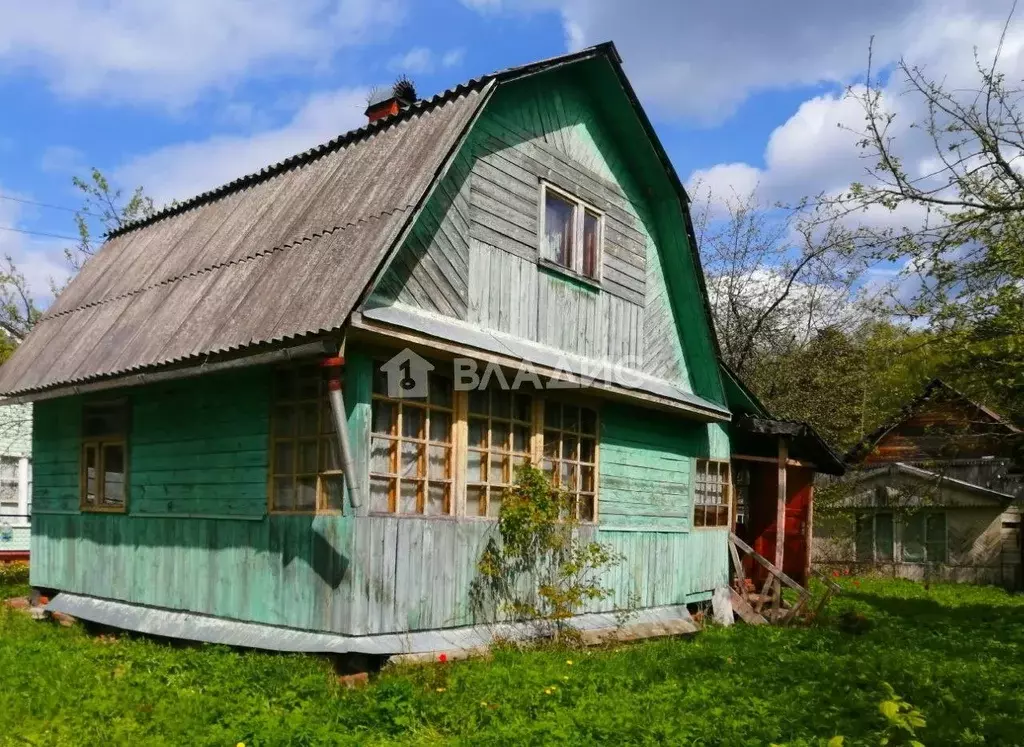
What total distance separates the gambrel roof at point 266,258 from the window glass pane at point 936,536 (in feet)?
48.3

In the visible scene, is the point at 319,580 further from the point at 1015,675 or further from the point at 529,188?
the point at 1015,675

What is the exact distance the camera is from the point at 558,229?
10.7 meters

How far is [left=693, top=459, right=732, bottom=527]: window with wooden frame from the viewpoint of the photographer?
1328 centimetres

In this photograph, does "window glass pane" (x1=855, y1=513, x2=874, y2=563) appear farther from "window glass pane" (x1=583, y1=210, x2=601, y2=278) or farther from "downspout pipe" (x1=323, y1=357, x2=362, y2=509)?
"downspout pipe" (x1=323, y1=357, x2=362, y2=509)

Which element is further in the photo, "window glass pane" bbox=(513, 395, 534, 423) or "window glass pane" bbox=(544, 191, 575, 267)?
"window glass pane" bbox=(544, 191, 575, 267)

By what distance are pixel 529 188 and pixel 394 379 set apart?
124 inches

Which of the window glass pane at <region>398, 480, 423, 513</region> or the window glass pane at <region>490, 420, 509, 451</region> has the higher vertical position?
the window glass pane at <region>490, 420, 509, 451</region>

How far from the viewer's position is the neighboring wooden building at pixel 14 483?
1897cm

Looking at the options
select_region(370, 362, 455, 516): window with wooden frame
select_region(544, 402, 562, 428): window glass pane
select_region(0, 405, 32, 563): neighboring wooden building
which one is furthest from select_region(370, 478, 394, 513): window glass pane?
select_region(0, 405, 32, 563): neighboring wooden building

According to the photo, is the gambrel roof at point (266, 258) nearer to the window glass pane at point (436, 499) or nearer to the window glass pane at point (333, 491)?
the window glass pane at point (333, 491)

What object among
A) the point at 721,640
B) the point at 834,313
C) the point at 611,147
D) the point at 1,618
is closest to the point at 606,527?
the point at 721,640

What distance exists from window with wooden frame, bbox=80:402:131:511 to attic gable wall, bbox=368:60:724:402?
4225 mm

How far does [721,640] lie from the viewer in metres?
11.0

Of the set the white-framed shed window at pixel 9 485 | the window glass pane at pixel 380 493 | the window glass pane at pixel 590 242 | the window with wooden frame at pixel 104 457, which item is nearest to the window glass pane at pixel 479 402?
the window glass pane at pixel 380 493
